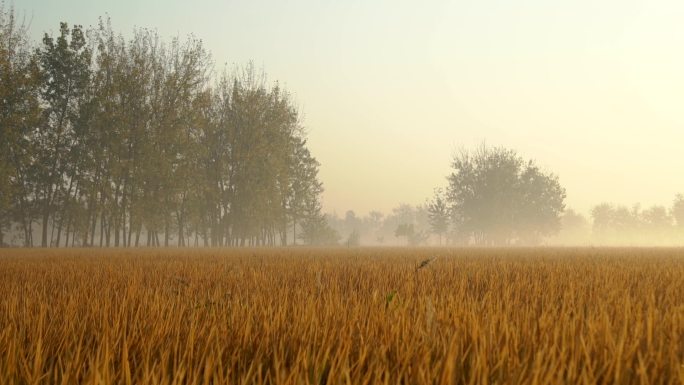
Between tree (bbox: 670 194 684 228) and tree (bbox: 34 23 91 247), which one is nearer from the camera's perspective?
tree (bbox: 34 23 91 247)

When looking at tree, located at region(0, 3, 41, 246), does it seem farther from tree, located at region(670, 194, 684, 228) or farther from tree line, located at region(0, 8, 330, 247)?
tree, located at region(670, 194, 684, 228)

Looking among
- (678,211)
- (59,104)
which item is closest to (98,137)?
(59,104)

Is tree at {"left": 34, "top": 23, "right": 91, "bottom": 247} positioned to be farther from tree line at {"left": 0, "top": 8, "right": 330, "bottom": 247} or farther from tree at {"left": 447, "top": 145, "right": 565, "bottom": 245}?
tree at {"left": 447, "top": 145, "right": 565, "bottom": 245}

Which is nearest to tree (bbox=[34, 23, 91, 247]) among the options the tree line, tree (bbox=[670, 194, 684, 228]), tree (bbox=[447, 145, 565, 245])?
the tree line

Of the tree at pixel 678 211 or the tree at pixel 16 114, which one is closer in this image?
the tree at pixel 16 114

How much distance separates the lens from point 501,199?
6438 cm

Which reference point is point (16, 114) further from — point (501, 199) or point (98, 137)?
point (501, 199)

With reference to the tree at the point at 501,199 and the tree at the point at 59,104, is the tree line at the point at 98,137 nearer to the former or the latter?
the tree at the point at 59,104

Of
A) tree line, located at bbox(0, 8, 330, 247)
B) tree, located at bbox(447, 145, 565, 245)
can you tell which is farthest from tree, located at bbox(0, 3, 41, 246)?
tree, located at bbox(447, 145, 565, 245)

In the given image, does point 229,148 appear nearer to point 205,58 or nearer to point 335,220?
point 205,58

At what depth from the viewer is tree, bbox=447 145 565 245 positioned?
64.5 metres

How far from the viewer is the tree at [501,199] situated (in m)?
64.5

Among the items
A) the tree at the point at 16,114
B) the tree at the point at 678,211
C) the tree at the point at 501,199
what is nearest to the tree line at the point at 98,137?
the tree at the point at 16,114

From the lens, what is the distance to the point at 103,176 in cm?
3194
